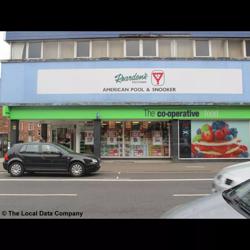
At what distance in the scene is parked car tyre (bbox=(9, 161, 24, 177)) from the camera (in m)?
15.3

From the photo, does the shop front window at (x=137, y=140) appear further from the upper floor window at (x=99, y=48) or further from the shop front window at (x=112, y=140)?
the upper floor window at (x=99, y=48)

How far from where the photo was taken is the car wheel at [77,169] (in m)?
14.9

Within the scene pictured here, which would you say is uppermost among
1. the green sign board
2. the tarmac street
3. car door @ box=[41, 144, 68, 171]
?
the green sign board

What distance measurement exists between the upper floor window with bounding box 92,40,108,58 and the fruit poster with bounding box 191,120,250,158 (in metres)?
7.22

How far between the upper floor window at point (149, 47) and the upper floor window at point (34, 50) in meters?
6.80

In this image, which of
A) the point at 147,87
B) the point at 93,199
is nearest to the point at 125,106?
the point at 147,87

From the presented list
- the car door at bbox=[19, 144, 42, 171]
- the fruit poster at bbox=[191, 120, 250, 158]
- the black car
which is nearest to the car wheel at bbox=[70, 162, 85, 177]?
the black car

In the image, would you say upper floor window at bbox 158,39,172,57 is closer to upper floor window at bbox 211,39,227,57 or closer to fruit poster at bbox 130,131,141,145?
upper floor window at bbox 211,39,227,57

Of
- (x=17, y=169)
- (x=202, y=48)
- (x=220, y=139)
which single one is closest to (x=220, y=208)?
(x=17, y=169)
